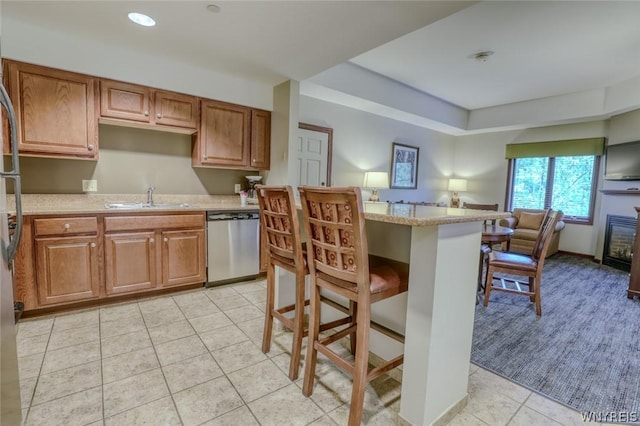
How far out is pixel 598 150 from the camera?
4.90 m

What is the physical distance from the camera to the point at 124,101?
284 centimetres

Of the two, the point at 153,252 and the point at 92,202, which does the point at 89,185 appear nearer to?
the point at 92,202

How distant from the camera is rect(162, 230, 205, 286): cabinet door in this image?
9.66ft

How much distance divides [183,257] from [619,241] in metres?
5.97

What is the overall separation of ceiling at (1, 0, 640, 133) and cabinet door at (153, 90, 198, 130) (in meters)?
0.37

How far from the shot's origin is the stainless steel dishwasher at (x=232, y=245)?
3.18 metres

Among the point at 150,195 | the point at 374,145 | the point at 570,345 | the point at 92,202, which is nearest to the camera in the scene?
the point at 570,345

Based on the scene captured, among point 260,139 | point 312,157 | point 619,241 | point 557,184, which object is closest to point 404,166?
point 312,157

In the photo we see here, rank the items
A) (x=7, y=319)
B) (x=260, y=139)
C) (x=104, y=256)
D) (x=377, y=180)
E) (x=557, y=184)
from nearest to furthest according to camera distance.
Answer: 1. (x=7, y=319)
2. (x=104, y=256)
3. (x=260, y=139)
4. (x=377, y=180)
5. (x=557, y=184)

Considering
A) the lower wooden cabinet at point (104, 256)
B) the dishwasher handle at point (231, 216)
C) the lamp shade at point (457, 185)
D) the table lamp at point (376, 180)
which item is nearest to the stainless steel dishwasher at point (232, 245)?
the dishwasher handle at point (231, 216)

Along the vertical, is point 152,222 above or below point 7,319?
above

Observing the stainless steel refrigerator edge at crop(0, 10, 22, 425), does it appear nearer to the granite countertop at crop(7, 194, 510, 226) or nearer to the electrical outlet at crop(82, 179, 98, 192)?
the granite countertop at crop(7, 194, 510, 226)

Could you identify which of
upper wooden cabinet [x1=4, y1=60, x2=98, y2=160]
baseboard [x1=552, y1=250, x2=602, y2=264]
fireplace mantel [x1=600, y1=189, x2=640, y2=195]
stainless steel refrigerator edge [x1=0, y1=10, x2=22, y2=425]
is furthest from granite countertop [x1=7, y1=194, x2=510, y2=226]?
baseboard [x1=552, y1=250, x2=602, y2=264]

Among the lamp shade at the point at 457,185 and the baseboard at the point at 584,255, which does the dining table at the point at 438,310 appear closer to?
the baseboard at the point at 584,255
